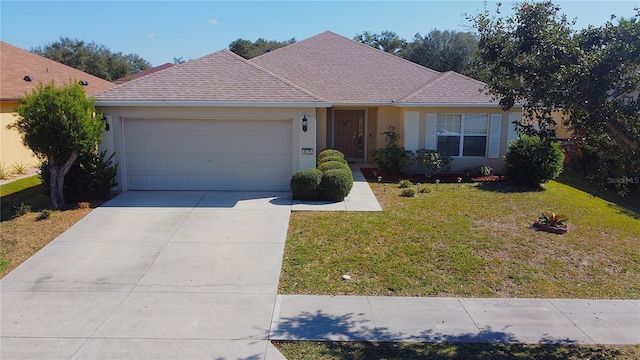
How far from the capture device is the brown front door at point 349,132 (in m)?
19.5

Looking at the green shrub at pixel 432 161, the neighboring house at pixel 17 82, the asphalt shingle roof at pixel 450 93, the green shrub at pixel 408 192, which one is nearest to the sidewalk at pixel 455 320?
the green shrub at pixel 408 192

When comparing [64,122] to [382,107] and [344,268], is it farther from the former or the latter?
[382,107]

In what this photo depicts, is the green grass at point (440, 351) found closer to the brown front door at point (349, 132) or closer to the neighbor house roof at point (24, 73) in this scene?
the brown front door at point (349, 132)

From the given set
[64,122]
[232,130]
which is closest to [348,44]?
[232,130]

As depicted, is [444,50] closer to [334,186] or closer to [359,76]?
[359,76]

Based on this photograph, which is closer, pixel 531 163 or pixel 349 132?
pixel 531 163

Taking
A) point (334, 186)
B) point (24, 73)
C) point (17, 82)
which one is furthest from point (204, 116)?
point (24, 73)

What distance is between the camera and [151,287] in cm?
759

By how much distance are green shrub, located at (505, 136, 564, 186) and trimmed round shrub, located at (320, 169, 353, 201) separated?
6.07m

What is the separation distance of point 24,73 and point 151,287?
656 inches

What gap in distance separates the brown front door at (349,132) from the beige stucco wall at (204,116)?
6099mm

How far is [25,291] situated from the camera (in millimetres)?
7395

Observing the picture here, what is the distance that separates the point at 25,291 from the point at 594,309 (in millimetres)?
8818

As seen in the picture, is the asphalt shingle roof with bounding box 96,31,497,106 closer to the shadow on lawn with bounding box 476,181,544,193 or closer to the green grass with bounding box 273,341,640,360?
the shadow on lawn with bounding box 476,181,544,193
